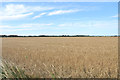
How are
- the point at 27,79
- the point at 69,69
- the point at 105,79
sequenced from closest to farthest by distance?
the point at 105,79 → the point at 27,79 → the point at 69,69

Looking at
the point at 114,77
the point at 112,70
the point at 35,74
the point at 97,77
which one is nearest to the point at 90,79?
the point at 97,77

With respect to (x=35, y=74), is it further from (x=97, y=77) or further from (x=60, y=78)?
(x=97, y=77)

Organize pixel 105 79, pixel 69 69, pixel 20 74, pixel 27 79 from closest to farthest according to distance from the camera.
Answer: pixel 105 79 < pixel 27 79 < pixel 20 74 < pixel 69 69

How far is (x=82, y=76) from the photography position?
4.64 metres

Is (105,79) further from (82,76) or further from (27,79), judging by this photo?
(27,79)

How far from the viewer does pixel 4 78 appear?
5.41 metres

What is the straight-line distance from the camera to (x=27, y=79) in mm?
4793

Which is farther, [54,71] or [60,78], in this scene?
[54,71]

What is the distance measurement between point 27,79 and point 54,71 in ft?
2.99

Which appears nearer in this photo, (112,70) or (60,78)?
(60,78)

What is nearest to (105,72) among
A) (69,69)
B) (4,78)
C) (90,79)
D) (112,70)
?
(112,70)

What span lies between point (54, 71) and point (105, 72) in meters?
1.61

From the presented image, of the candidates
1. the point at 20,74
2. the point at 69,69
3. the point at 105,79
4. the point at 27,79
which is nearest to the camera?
the point at 105,79

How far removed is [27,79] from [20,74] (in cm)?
44
